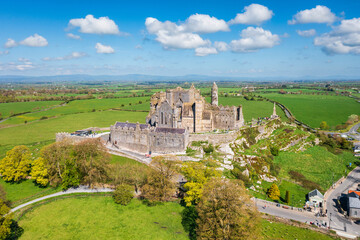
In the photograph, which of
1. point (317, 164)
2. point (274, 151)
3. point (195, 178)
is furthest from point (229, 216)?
point (317, 164)

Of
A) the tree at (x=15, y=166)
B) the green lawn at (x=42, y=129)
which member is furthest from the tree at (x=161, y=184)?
the green lawn at (x=42, y=129)

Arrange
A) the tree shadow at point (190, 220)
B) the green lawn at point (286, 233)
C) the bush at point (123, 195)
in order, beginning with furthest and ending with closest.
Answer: the bush at point (123, 195) < the green lawn at point (286, 233) < the tree shadow at point (190, 220)

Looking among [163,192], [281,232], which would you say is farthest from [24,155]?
[281,232]

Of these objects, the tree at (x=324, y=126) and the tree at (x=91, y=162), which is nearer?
the tree at (x=91, y=162)

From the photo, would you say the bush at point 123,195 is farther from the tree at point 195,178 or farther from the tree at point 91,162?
the tree at point 195,178

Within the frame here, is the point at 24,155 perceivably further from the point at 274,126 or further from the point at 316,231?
the point at 274,126
